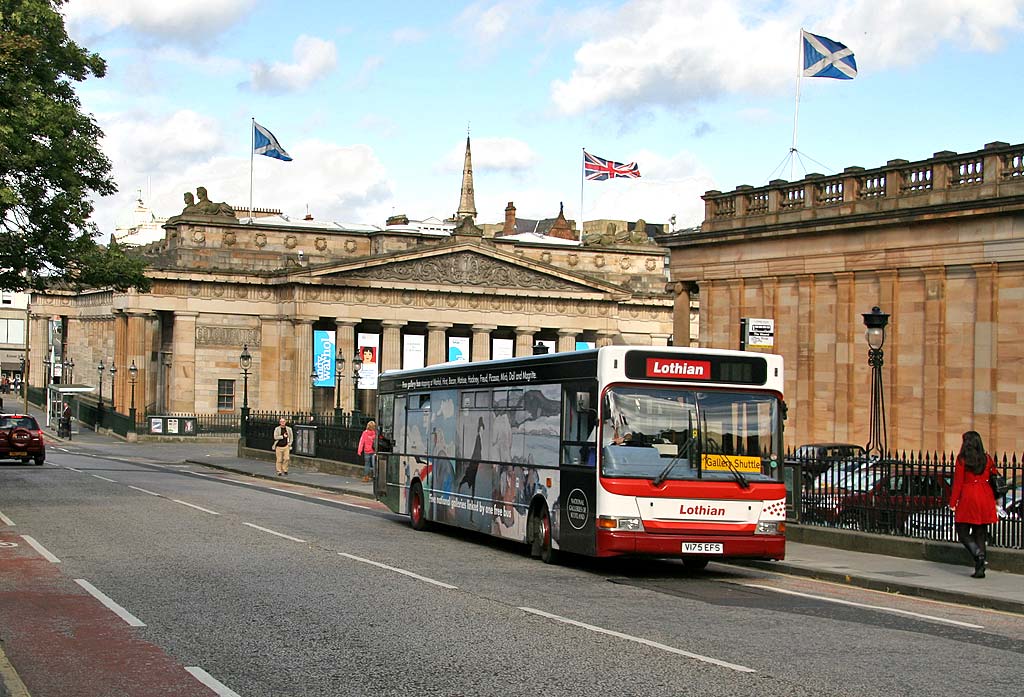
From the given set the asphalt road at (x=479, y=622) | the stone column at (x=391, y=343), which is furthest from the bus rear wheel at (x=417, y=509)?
the stone column at (x=391, y=343)

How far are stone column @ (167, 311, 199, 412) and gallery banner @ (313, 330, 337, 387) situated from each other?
7720mm

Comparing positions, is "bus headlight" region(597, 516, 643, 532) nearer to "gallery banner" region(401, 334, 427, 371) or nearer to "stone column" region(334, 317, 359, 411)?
"gallery banner" region(401, 334, 427, 371)

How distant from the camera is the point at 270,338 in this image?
297 ft

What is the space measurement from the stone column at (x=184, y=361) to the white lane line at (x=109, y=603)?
7419cm

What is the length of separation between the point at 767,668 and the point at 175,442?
7321cm

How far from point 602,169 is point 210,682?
208 feet

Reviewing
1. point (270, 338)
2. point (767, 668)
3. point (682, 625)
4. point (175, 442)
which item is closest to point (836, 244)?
point (682, 625)

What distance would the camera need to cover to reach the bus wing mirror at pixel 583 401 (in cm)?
1880

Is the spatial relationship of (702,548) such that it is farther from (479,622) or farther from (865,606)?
(479,622)

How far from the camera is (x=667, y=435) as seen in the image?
60.5 feet

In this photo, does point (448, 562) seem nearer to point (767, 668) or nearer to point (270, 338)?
point (767, 668)

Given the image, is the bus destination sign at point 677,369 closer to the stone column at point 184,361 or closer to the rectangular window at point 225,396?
the stone column at point 184,361

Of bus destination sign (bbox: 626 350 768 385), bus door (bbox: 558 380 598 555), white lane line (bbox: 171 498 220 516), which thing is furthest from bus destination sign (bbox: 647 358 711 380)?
white lane line (bbox: 171 498 220 516)

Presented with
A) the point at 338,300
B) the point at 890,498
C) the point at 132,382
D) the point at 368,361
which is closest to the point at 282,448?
the point at 890,498
